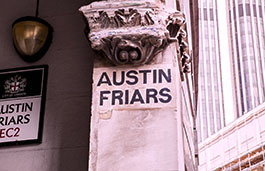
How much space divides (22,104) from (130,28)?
1.28 m

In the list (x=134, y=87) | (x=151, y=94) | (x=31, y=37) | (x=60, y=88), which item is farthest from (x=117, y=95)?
(x=31, y=37)

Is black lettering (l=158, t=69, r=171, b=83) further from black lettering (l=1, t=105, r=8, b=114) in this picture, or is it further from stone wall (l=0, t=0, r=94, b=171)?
black lettering (l=1, t=105, r=8, b=114)

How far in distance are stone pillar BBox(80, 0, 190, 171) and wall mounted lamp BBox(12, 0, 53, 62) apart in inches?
34.3

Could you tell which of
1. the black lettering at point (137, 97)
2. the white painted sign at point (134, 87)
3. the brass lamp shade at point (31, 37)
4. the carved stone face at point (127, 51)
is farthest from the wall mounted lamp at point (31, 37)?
the black lettering at point (137, 97)

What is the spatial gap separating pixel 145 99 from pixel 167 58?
0.35 m

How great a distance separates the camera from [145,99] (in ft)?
9.37

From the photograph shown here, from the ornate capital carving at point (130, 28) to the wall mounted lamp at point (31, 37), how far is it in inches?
34.1

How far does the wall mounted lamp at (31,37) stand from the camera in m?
3.72

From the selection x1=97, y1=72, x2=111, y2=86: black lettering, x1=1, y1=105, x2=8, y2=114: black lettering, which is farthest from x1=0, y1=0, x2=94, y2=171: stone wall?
x1=97, y1=72, x2=111, y2=86: black lettering

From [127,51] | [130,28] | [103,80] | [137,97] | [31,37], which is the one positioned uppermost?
[31,37]

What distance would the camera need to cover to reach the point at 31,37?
3.72 meters

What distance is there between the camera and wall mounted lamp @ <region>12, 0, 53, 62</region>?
12.2 feet

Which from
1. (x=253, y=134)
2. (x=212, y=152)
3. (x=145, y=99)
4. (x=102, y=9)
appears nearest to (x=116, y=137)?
(x=145, y=99)

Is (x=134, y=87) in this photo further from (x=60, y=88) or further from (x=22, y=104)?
(x=22, y=104)
